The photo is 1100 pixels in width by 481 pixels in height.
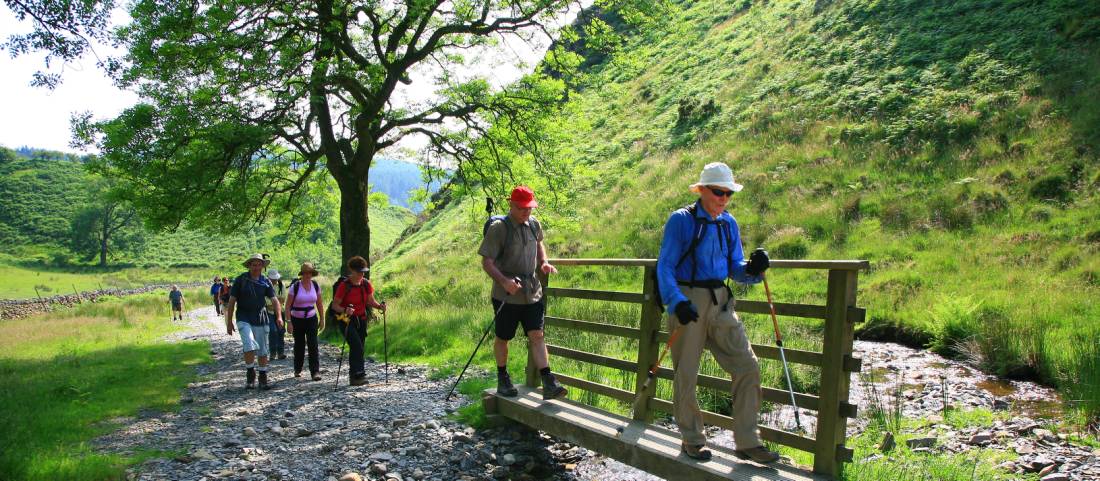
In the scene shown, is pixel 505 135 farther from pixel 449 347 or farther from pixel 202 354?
pixel 202 354

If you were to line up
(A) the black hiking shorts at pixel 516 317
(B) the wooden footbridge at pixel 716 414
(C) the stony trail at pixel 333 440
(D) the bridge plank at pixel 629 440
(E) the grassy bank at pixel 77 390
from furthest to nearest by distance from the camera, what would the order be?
1. (A) the black hiking shorts at pixel 516 317
2. (C) the stony trail at pixel 333 440
3. (E) the grassy bank at pixel 77 390
4. (D) the bridge plank at pixel 629 440
5. (B) the wooden footbridge at pixel 716 414

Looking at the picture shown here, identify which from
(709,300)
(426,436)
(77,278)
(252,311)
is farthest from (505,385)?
(77,278)

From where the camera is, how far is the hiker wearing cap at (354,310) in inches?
405

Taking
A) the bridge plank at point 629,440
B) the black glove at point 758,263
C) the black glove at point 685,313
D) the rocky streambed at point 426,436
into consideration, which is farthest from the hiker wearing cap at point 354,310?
the black glove at point 758,263

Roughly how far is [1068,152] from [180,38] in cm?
2039

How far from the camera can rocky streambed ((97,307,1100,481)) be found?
6.16 m

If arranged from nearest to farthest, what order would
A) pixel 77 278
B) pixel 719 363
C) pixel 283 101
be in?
pixel 719 363 → pixel 283 101 → pixel 77 278

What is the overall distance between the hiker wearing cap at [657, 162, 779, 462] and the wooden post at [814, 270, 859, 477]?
38cm

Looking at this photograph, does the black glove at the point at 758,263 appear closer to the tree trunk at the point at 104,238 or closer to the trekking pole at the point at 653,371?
the trekking pole at the point at 653,371

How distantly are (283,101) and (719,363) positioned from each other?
14.5 metres

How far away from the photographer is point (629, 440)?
5270mm

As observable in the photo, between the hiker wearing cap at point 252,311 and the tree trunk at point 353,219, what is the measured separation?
229 inches

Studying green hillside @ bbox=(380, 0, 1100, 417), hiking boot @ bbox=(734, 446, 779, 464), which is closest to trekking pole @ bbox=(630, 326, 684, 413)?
hiking boot @ bbox=(734, 446, 779, 464)

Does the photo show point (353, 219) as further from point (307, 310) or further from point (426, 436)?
point (426, 436)
